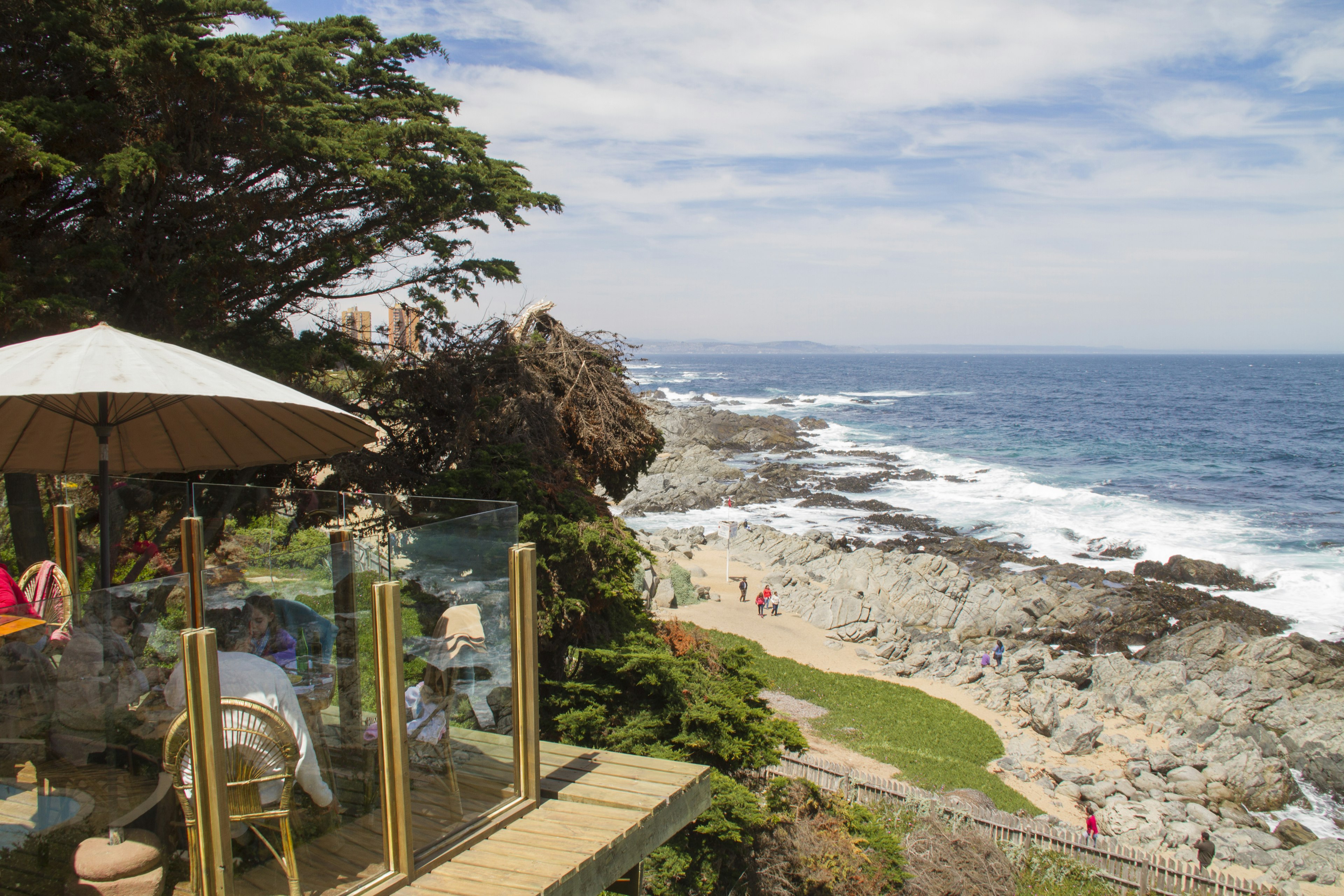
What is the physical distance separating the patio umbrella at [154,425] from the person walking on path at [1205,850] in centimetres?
1608

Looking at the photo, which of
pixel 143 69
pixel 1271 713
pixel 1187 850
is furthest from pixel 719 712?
pixel 1271 713

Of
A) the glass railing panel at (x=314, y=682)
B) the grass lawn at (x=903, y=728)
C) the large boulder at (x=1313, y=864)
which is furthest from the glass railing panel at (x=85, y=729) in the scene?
the large boulder at (x=1313, y=864)

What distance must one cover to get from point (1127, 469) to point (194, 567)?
64224 millimetres

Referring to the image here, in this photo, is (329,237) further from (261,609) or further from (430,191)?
(261,609)

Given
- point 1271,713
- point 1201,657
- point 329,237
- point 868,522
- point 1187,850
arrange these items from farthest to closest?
point 868,522 → point 1201,657 → point 1271,713 → point 1187,850 → point 329,237

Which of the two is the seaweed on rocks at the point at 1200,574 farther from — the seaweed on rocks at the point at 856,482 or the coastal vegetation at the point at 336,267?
the coastal vegetation at the point at 336,267

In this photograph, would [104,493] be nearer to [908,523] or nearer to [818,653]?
[818,653]

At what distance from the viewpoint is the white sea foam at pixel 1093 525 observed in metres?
31.2

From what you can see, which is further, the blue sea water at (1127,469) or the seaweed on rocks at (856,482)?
the seaweed on rocks at (856,482)

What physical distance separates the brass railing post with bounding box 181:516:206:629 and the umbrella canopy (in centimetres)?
73

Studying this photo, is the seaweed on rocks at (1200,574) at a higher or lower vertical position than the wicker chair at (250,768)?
lower

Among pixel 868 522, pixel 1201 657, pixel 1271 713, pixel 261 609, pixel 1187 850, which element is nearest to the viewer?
pixel 261 609

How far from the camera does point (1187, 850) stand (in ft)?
48.4

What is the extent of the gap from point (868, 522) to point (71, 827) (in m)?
41.7
